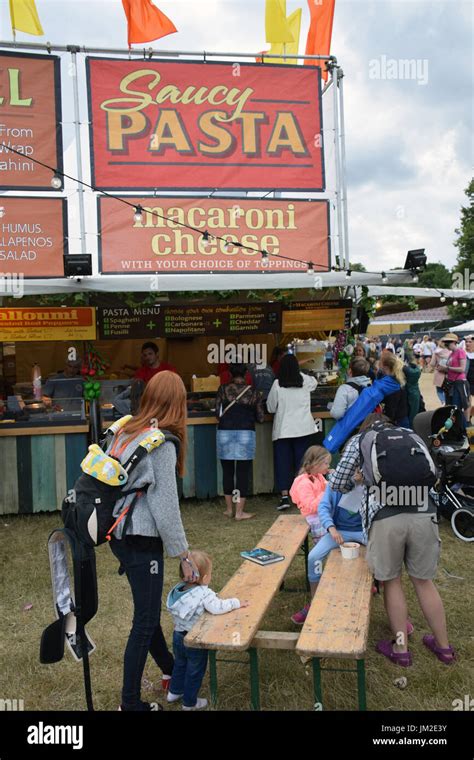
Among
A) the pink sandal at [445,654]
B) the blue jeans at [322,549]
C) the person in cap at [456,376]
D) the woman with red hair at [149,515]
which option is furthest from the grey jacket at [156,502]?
the person in cap at [456,376]

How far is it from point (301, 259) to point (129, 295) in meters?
2.15

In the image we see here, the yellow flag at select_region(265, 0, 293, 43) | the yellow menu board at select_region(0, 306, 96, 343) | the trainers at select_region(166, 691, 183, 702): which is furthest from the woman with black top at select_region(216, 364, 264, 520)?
→ the yellow flag at select_region(265, 0, 293, 43)

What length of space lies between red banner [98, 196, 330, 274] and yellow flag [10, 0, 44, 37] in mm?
A: 2148

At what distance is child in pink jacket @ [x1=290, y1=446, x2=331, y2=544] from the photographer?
446 centimetres

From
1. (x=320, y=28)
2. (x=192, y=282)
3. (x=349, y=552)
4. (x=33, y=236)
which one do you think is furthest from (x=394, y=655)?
(x=320, y=28)

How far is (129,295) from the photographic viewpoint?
7020mm

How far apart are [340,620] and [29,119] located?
6.40 meters

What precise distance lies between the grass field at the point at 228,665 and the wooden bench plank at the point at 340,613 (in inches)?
20.2

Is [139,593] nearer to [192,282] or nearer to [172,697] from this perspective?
[172,697]

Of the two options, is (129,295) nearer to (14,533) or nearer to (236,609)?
(14,533)

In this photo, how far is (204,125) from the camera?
7500mm

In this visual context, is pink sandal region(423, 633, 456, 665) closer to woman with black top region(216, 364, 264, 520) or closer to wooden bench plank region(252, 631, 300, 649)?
wooden bench plank region(252, 631, 300, 649)

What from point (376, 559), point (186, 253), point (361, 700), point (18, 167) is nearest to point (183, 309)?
point (186, 253)
